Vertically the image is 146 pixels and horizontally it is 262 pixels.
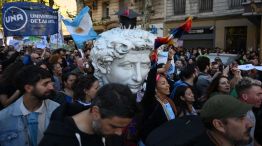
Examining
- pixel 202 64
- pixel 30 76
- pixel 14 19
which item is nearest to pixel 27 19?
pixel 14 19

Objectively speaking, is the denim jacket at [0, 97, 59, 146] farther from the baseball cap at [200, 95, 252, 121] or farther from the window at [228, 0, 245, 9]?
the window at [228, 0, 245, 9]

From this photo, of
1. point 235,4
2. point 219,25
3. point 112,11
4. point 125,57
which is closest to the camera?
point 125,57

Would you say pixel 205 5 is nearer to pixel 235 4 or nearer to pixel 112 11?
pixel 235 4

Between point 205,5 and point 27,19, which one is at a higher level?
point 205,5

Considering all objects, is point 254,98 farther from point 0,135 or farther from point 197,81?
point 0,135

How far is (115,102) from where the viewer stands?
248 cm

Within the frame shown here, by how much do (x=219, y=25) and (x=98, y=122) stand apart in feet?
77.7

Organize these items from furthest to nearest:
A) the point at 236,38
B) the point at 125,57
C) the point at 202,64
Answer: the point at 236,38, the point at 202,64, the point at 125,57

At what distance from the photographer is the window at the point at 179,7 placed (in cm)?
2830

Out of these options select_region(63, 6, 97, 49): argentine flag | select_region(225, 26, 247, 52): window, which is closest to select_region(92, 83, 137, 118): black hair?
select_region(63, 6, 97, 49): argentine flag

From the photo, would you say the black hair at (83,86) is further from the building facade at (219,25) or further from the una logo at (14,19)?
the building facade at (219,25)

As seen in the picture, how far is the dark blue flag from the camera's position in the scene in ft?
34.0

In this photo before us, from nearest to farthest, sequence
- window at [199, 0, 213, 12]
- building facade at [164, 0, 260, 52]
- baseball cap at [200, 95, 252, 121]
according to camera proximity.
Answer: baseball cap at [200, 95, 252, 121] < building facade at [164, 0, 260, 52] < window at [199, 0, 213, 12]

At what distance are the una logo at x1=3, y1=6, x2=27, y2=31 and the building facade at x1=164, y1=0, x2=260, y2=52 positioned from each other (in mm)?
14757
